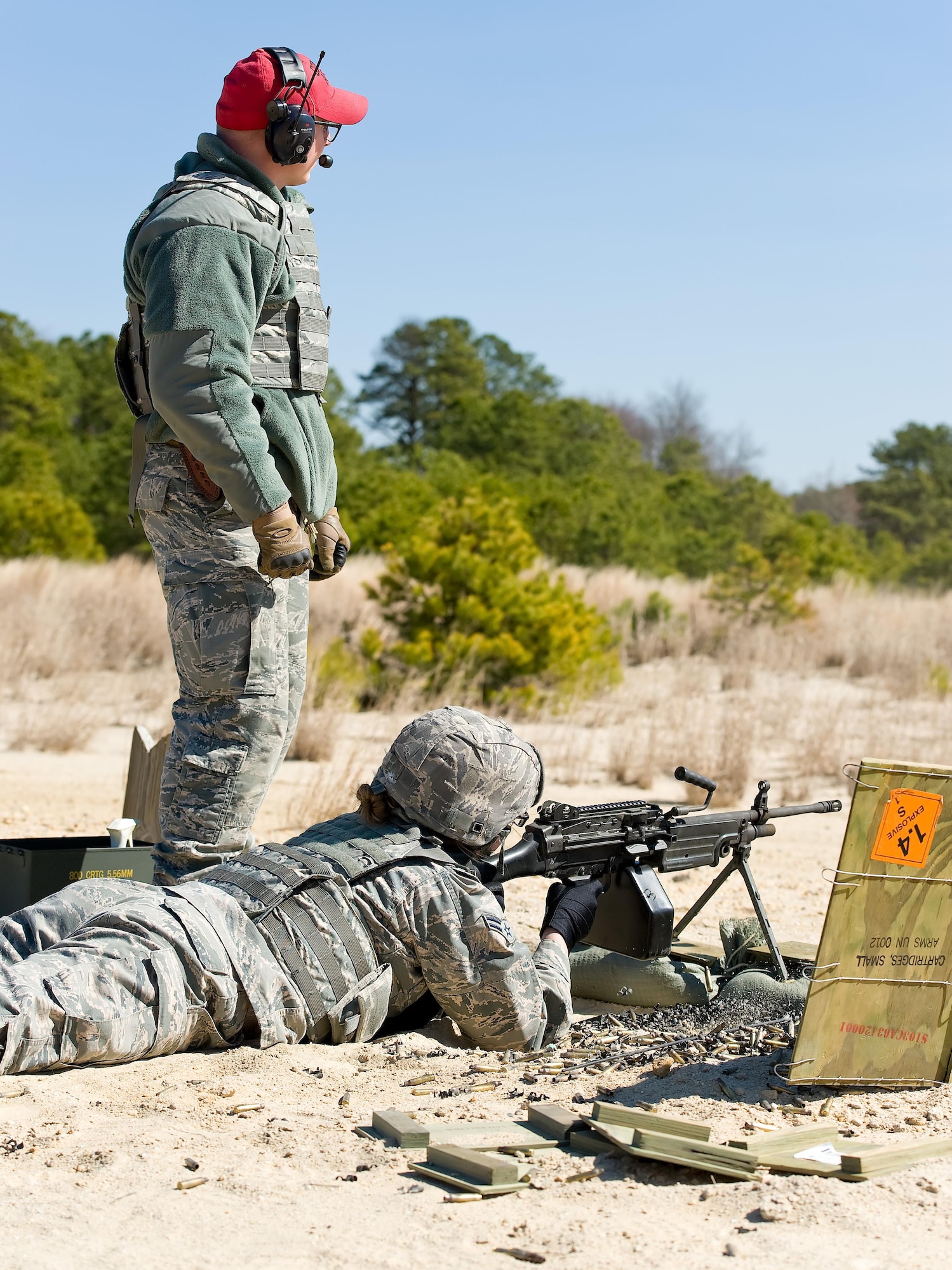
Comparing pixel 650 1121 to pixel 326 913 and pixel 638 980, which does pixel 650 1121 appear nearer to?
pixel 326 913

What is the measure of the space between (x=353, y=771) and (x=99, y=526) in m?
14.1

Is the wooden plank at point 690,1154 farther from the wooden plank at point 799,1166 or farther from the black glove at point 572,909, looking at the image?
the black glove at point 572,909

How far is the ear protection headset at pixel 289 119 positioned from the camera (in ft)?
11.2

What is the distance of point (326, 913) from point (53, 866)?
100 centimetres

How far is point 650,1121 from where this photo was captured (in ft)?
8.27

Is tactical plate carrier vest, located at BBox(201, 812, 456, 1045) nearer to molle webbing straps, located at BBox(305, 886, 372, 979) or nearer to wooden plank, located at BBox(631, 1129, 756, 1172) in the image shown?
molle webbing straps, located at BBox(305, 886, 372, 979)

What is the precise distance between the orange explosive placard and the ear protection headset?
218 cm

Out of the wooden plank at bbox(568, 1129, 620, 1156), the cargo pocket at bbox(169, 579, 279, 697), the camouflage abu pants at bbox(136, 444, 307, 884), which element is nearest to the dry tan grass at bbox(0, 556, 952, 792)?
the camouflage abu pants at bbox(136, 444, 307, 884)

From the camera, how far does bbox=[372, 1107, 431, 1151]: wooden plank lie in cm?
254

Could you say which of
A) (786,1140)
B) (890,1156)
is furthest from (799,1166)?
(890,1156)

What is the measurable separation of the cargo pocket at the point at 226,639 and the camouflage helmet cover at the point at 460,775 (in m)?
0.45

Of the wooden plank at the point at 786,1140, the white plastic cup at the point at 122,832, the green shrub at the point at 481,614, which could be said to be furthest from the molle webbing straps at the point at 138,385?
the green shrub at the point at 481,614

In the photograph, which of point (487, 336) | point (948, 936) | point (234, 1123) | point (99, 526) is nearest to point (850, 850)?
point (948, 936)

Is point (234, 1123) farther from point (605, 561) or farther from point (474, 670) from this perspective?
point (605, 561)
